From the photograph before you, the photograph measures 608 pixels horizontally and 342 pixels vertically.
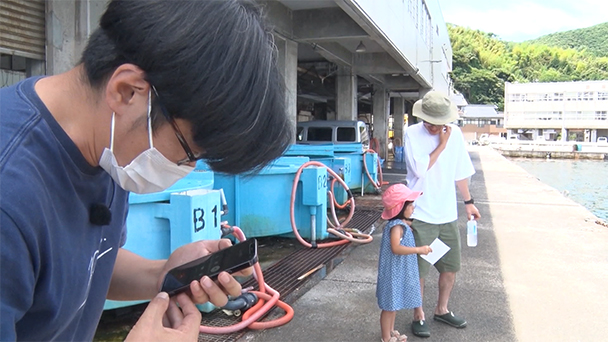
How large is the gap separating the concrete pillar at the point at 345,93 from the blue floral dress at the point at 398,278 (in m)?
11.7

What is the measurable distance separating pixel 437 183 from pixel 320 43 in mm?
Result: 8623

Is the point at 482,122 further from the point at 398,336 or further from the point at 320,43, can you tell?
the point at 398,336

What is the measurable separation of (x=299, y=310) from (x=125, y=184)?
3.29 metres

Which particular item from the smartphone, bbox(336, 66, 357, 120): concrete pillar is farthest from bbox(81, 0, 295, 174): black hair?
bbox(336, 66, 357, 120): concrete pillar

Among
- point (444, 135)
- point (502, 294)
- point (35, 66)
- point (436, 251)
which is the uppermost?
point (35, 66)

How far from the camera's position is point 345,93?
15.0m

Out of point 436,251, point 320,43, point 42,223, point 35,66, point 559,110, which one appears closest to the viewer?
point 42,223

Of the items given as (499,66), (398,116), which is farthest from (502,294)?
(499,66)

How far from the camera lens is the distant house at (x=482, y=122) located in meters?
Answer: 74.0

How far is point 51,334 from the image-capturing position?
3.32ft

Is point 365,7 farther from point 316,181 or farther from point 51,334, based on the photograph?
point 51,334

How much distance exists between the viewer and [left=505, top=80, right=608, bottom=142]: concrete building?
64812mm

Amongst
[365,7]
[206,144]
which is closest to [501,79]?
[365,7]

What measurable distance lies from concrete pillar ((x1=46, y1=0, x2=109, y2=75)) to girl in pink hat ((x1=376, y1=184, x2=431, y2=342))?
15.1 ft
